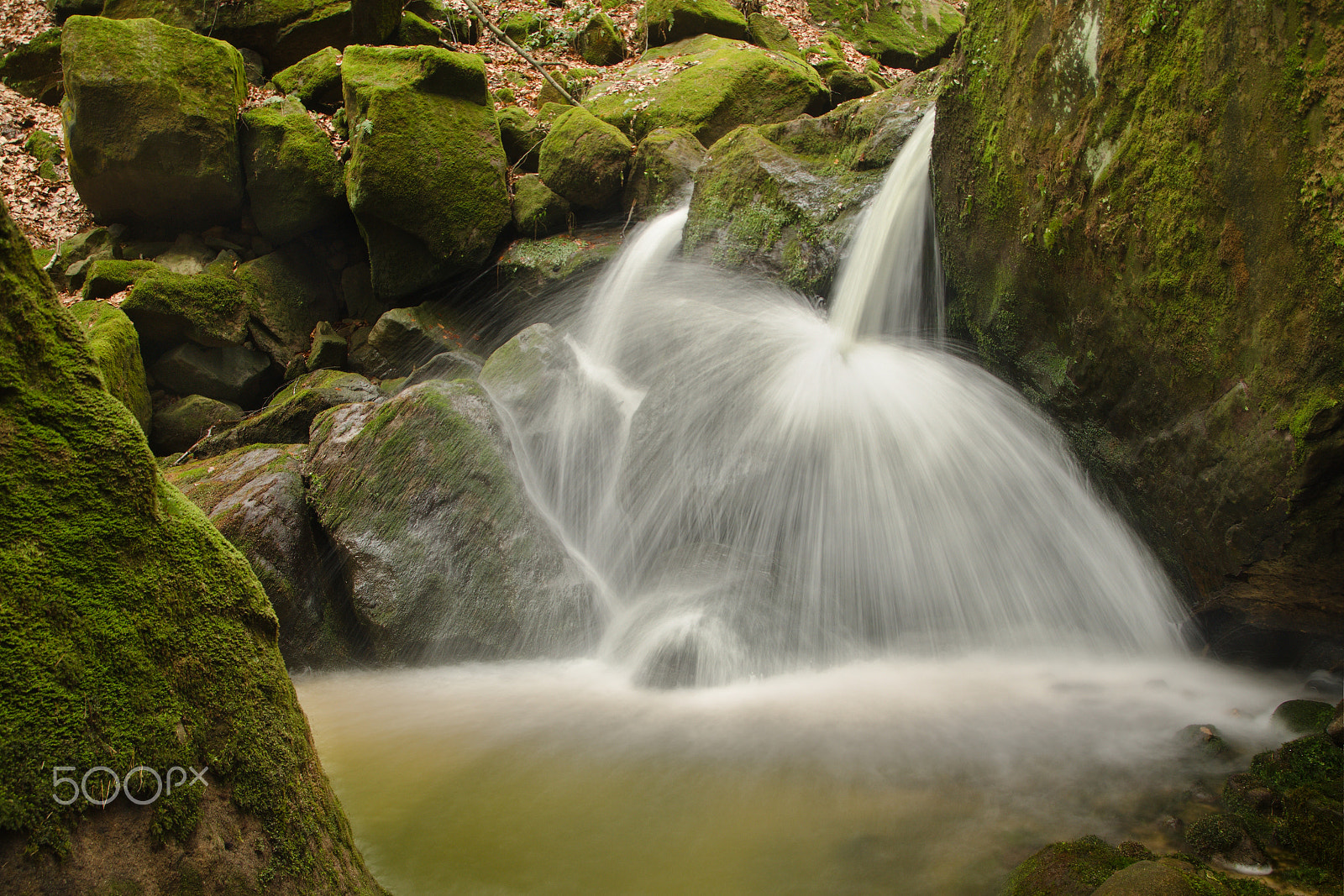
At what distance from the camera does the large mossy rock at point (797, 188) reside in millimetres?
7621

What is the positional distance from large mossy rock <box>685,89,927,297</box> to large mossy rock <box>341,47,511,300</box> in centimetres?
313

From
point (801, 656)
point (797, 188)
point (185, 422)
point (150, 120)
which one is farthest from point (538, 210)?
point (801, 656)

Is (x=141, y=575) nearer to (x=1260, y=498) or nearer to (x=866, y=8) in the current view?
(x=1260, y=498)

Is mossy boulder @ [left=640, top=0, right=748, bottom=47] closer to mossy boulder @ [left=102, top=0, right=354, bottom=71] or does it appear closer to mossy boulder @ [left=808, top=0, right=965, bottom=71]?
mossy boulder @ [left=808, top=0, right=965, bottom=71]

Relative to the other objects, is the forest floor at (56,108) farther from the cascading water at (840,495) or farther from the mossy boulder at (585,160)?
the cascading water at (840,495)

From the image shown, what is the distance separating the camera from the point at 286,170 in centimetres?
992

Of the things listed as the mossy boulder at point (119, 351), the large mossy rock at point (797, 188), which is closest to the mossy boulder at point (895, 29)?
the large mossy rock at point (797, 188)

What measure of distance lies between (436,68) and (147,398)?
5587mm

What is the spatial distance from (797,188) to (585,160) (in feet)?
11.6

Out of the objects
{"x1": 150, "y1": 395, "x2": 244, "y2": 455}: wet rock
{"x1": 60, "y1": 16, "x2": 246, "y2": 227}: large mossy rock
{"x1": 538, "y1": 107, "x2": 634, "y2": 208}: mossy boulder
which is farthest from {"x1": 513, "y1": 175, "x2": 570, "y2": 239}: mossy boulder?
{"x1": 150, "y1": 395, "x2": 244, "y2": 455}: wet rock

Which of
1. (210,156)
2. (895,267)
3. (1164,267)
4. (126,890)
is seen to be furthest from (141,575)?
(210,156)

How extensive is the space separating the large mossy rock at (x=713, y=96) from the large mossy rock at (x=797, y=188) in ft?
8.86

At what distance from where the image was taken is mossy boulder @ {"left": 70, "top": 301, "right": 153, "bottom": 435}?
304 inches

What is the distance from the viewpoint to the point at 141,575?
1.98 metres
